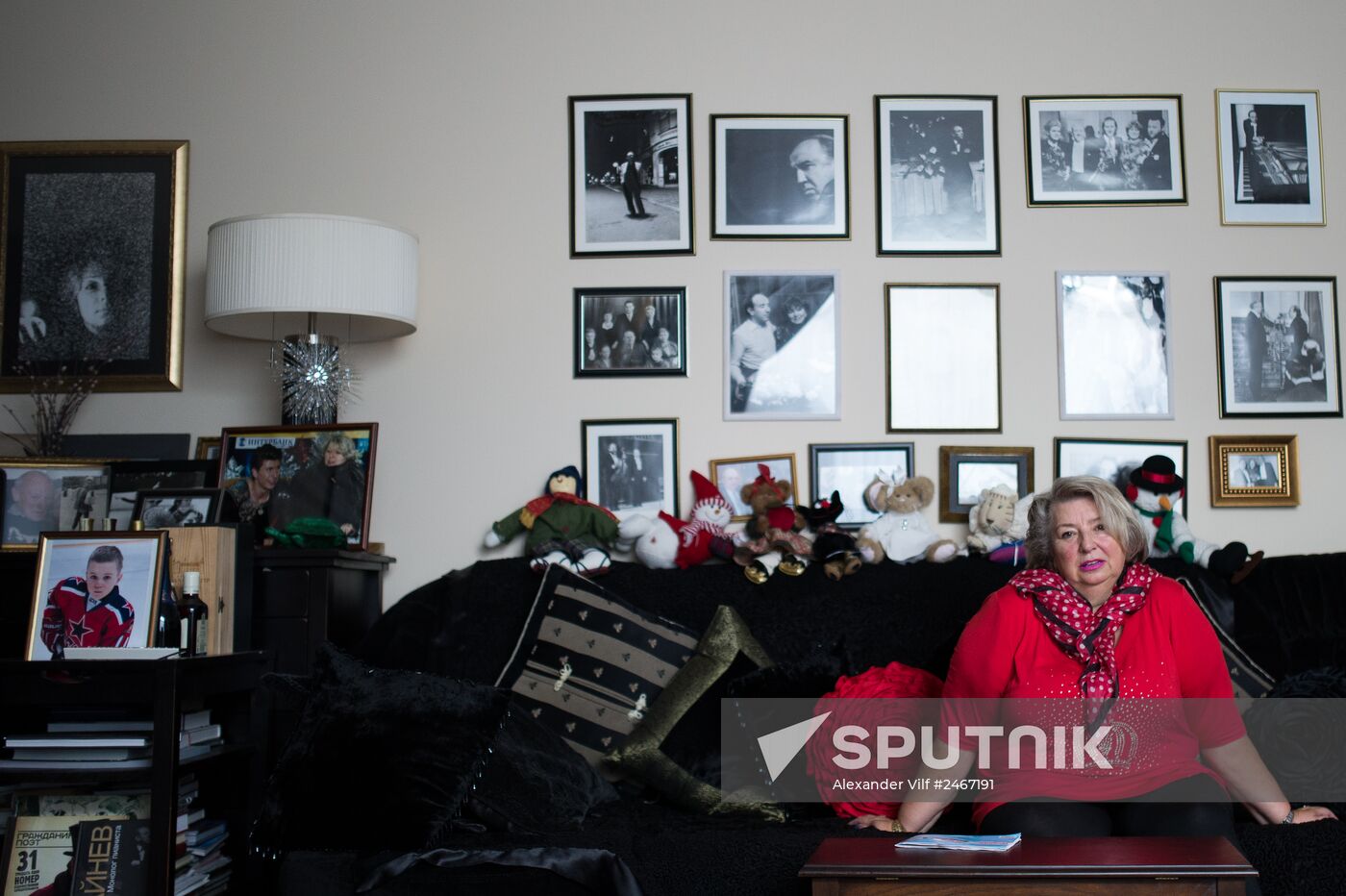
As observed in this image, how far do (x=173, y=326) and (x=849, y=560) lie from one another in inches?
80.4

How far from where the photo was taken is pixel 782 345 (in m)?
3.39

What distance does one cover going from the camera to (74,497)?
3096 millimetres

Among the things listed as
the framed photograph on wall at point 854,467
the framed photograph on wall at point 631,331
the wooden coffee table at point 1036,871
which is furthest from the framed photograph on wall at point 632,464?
the wooden coffee table at point 1036,871

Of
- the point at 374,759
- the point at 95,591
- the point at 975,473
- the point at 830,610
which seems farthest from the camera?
the point at 975,473

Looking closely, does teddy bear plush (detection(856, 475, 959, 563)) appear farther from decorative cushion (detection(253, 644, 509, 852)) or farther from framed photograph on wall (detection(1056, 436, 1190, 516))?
decorative cushion (detection(253, 644, 509, 852))

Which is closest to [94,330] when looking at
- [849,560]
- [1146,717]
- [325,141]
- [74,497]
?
[74,497]

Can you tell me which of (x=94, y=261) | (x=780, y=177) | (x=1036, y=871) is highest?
(x=780, y=177)

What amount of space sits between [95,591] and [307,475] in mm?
646

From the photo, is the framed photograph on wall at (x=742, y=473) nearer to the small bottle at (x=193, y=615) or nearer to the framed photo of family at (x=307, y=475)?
the framed photo of family at (x=307, y=475)

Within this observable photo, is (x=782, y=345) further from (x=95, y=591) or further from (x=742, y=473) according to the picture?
(x=95, y=591)

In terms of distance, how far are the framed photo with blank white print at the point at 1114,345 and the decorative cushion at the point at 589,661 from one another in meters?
1.37

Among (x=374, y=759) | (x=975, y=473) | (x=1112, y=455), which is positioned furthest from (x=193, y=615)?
(x=1112, y=455)

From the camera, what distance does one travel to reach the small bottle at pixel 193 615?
272 centimetres

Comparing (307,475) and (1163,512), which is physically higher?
(307,475)
